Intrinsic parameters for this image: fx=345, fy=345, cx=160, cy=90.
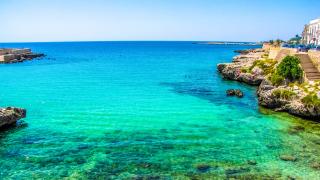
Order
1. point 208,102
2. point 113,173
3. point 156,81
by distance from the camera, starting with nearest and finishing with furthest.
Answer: point 113,173 < point 208,102 < point 156,81

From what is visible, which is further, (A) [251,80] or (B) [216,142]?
(A) [251,80]

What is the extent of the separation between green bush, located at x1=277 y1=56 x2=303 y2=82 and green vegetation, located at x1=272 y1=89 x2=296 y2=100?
262 inches

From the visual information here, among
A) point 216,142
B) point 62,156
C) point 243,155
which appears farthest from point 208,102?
point 62,156

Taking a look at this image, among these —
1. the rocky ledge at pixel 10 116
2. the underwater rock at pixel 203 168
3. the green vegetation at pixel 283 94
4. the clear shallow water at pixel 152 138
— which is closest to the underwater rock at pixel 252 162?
the clear shallow water at pixel 152 138

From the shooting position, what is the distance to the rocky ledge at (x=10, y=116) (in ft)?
101

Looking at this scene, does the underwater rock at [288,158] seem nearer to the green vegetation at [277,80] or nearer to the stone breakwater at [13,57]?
the green vegetation at [277,80]

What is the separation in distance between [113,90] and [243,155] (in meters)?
31.4

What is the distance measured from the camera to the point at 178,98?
4612cm

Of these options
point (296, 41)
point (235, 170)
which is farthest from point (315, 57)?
point (296, 41)

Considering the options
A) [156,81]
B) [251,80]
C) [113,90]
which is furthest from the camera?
[156,81]

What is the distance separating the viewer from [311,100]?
113 feet

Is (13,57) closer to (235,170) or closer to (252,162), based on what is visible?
(252,162)

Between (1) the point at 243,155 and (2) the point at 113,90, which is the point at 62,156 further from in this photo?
(2) the point at 113,90

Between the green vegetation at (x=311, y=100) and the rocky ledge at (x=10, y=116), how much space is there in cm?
2814
